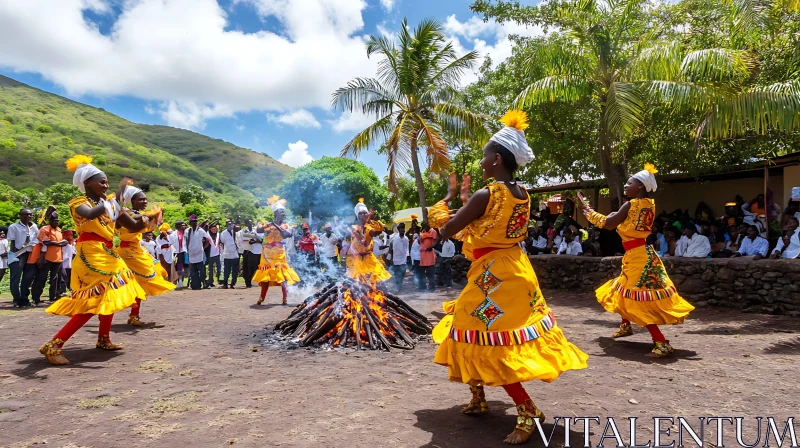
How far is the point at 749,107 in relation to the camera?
8484 mm

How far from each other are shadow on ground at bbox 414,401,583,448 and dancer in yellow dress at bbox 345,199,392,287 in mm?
4338

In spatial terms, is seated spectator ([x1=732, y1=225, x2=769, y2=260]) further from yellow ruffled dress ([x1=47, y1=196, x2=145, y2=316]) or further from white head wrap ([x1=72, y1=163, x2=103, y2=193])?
white head wrap ([x1=72, y1=163, x2=103, y2=193])

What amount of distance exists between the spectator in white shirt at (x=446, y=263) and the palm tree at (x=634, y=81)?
4575mm

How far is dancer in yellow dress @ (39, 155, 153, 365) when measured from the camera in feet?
17.8

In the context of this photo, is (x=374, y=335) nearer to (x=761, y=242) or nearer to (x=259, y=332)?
(x=259, y=332)

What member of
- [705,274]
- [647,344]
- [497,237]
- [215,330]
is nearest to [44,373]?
[215,330]

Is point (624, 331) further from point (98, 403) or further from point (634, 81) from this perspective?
point (634, 81)

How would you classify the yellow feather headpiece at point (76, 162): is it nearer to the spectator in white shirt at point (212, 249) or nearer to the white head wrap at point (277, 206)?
the white head wrap at point (277, 206)

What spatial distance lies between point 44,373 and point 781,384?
7238 millimetres

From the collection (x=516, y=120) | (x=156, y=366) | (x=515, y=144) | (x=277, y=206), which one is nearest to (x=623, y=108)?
(x=277, y=206)

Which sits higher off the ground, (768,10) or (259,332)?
(768,10)

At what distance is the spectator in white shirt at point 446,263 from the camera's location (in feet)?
48.4

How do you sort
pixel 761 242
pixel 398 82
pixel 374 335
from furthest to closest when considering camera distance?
pixel 398 82 < pixel 761 242 < pixel 374 335

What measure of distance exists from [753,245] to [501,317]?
959 centimetres
